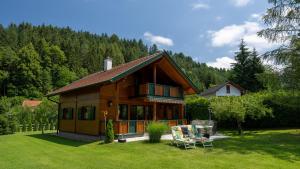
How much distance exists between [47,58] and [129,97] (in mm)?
49531

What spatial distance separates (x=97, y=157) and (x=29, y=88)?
51.8m

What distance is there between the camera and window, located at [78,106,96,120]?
55.5 ft

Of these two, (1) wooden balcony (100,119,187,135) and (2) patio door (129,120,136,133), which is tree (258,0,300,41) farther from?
(2) patio door (129,120,136,133)

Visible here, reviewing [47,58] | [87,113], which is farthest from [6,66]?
[87,113]

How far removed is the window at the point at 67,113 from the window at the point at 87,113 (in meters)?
1.87

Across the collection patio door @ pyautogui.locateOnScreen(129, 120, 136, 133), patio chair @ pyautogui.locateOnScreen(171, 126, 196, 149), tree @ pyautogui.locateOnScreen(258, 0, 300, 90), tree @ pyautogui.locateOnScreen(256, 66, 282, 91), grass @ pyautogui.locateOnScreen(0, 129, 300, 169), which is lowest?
grass @ pyautogui.locateOnScreen(0, 129, 300, 169)

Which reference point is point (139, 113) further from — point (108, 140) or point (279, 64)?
point (279, 64)

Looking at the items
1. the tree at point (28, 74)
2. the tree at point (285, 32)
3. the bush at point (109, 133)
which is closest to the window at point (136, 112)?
the bush at point (109, 133)

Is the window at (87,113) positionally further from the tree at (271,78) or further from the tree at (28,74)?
the tree at (28,74)

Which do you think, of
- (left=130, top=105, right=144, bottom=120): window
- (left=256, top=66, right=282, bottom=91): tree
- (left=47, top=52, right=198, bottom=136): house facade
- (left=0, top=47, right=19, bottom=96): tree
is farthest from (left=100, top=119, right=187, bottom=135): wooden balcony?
(left=0, top=47, right=19, bottom=96): tree

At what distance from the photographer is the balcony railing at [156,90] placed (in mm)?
16859

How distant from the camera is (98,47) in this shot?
72.4 meters

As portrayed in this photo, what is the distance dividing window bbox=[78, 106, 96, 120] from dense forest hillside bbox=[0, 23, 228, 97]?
4155 cm

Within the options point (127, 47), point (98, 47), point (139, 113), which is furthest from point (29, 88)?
point (139, 113)
